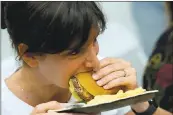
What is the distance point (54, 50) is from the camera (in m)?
0.80

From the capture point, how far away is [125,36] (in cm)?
142

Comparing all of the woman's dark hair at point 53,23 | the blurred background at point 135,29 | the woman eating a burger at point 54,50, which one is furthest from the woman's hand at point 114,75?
the blurred background at point 135,29

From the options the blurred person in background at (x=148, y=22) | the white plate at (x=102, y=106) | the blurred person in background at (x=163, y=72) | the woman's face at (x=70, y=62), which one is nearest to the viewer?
the white plate at (x=102, y=106)

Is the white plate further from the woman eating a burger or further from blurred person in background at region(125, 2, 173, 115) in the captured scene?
blurred person in background at region(125, 2, 173, 115)

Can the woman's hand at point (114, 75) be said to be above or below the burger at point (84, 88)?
above

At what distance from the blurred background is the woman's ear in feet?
1.64

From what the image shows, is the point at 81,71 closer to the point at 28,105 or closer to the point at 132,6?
the point at 28,105

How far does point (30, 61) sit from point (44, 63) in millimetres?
41

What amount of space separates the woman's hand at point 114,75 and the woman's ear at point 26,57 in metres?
0.16

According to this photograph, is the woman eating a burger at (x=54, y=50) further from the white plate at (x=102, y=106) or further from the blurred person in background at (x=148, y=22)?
the blurred person in background at (x=148, y=22)

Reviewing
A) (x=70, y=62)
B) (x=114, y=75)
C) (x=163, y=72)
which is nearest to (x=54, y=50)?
(x=70, y=62)

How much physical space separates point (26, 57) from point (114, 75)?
0.22 meters

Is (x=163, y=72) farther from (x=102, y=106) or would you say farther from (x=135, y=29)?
(x=102, y=106)

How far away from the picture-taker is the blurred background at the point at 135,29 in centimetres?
138
